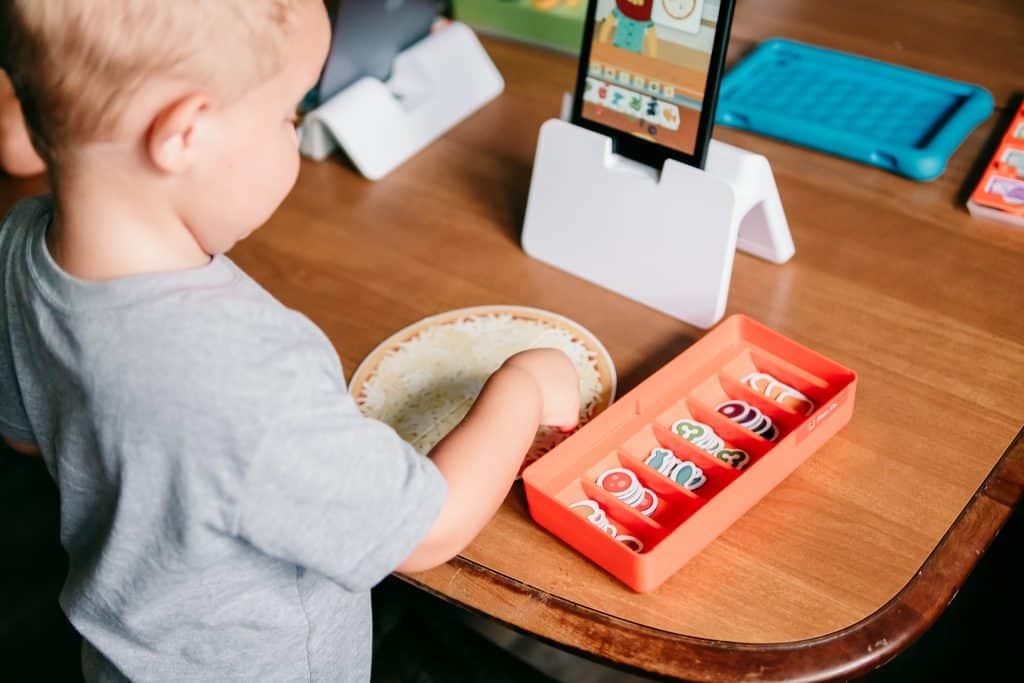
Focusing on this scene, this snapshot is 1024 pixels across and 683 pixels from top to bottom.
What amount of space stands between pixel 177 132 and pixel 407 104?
679mm

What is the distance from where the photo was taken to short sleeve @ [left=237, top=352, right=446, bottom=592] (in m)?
0.60

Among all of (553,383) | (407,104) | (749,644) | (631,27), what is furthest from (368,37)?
(749,644)

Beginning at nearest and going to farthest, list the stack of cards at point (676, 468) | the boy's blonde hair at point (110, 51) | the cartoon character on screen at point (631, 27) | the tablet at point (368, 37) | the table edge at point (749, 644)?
the boy's blonde hair at point (110, 51), the table edge at point (749, 644), the stack of cards at point (676, 468), the cartoon character on screen at point (631, 27), the tablet at point (368, 37)

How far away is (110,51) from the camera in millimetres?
539

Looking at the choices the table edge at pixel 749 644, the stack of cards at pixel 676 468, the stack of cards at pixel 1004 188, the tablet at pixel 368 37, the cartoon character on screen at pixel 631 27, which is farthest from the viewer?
the tablet at pixel 368 37

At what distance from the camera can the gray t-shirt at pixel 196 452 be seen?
1.94 feet

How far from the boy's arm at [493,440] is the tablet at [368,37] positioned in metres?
0.49

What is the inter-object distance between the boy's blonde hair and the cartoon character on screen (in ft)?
1.36

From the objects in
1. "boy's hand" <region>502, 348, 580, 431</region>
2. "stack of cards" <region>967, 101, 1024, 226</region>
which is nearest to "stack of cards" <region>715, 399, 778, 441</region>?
"boy's hand" <region>502, 348, 580, 431</region>

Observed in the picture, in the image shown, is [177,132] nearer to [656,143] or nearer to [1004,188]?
[656,143]

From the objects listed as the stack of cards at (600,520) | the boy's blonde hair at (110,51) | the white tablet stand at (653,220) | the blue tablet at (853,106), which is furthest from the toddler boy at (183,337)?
the blue tablet at (853,106)

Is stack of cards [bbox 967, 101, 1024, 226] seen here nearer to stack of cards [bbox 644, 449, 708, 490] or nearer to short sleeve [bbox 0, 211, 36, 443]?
stack of cards [bbox 644, 449, 708, 490]

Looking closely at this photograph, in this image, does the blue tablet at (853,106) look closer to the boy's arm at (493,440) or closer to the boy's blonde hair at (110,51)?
the boy's arm at (493,440)

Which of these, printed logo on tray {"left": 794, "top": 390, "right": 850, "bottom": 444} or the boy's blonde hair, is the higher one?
the boy's blonde hair
